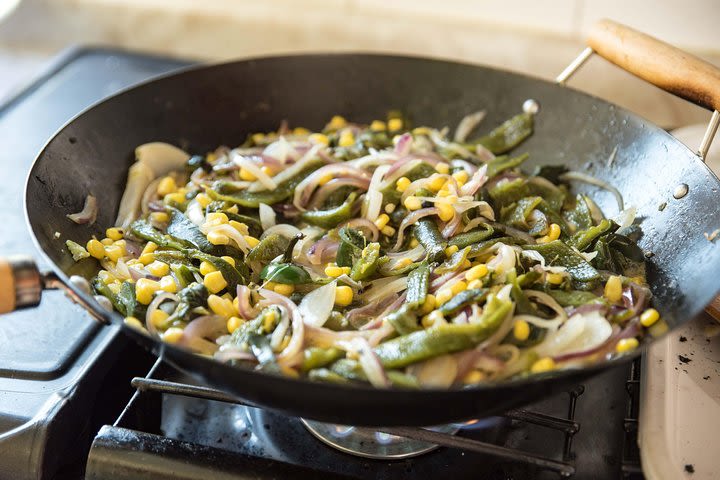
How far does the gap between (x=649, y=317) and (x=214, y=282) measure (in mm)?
971

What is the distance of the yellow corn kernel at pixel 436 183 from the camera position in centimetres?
186

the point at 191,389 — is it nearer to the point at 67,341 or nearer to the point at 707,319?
the point at 67,341

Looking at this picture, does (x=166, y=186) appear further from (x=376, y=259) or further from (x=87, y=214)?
(x=376, y=259)

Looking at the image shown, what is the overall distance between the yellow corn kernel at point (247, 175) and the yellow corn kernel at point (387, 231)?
42 centimetres

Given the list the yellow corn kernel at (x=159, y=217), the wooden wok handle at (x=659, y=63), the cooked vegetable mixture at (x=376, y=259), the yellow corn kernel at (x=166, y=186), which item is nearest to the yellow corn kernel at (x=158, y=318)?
the cooked vegetable mixture at (x=376, y=259)

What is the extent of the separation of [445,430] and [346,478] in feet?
0.94

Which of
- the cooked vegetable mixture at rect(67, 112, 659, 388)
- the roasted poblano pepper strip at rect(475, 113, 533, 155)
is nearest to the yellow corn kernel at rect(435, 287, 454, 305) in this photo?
the cooked vegetable mixture at rect(67, 112, 659, 388)

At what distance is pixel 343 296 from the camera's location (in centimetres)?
159

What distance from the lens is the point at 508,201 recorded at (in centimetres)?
194

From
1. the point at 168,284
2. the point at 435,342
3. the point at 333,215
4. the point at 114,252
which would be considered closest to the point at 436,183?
the point at 333,215

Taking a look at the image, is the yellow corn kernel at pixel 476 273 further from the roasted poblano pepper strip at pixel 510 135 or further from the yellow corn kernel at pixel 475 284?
the roasted poblano pepper strip at pixel 510 135

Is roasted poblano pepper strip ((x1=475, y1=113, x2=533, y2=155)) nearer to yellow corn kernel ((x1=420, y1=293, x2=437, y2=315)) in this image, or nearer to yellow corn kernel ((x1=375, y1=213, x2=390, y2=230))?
yellow corn kernel ((x1=375, y1=213, x2=390, y2=230))

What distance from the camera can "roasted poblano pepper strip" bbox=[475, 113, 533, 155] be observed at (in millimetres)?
2184

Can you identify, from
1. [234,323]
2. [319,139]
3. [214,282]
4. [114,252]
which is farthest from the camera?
[319,139]
